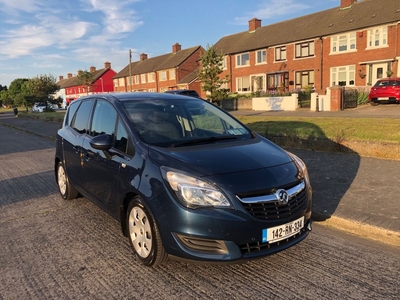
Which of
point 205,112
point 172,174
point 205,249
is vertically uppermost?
point 205,112

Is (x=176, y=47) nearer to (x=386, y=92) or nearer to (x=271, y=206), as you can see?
(x=386, y=92)

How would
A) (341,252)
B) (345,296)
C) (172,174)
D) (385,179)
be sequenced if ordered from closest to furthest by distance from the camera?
(345,296) → (172,174) → (341,252) → (385,179)

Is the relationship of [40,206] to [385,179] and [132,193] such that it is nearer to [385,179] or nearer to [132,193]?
[132,193]

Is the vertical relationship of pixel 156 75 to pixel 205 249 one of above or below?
above

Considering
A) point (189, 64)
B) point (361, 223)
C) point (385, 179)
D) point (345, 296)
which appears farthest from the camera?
point (189, 64)

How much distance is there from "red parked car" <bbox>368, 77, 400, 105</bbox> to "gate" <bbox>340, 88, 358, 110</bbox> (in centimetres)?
92

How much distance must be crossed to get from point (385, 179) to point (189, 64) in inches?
1824

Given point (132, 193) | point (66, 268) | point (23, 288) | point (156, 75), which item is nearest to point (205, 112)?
point (132, 193)

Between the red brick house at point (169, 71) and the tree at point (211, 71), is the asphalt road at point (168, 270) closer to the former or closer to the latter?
the tree at point (211, 71)

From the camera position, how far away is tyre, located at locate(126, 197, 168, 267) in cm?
318

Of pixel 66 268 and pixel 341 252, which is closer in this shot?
pixel 66 268

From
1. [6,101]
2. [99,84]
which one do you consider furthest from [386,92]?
[6,101]

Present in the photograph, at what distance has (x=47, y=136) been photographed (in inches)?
591

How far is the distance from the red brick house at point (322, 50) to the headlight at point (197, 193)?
91.8 feet
